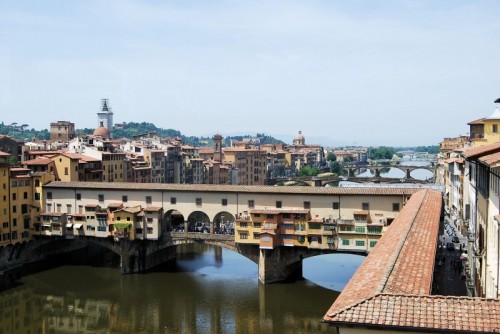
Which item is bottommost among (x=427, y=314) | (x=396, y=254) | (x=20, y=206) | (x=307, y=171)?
(x=307, y=171)

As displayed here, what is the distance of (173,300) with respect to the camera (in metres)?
35.2

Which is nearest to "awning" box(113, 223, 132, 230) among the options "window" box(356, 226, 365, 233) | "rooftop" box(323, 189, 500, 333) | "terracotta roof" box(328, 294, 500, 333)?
"window" box(356, 226, 365, 233)

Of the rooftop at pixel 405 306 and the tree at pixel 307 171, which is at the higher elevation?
the rooftop at pixel 405 306

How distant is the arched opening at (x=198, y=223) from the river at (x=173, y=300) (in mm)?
6674

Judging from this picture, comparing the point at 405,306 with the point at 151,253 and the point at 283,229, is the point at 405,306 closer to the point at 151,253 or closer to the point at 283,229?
the point at 283,229

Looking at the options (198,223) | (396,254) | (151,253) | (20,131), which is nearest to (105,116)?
(20,131)

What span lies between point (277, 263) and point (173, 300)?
750cm

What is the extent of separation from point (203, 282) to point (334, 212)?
33.1ft

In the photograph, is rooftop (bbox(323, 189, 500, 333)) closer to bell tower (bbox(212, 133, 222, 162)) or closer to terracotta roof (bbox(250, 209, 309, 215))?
terracotta roof (bbox(250, 209, 309, 215))

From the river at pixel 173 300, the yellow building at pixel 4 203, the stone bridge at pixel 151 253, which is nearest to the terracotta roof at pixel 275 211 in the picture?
the stone bridge at pixel 151 253

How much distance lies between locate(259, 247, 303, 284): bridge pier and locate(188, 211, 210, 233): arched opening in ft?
39.9

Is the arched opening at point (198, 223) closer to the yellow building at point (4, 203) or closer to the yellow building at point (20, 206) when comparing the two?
the yellow building at point (20, 206)

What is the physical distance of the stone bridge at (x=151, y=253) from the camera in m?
38.3

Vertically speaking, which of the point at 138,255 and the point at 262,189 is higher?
the point at 262,189
